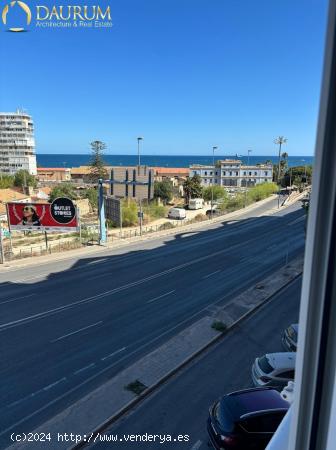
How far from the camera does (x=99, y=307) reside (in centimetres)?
1471

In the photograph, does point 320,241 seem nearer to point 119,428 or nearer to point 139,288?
point 119,428

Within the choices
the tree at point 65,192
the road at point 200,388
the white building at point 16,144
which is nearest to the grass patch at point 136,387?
the road at point 200,388

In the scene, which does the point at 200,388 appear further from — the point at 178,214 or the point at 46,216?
the point at 178,214

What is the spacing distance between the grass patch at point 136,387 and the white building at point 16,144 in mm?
119098

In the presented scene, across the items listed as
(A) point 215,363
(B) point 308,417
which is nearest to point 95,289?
(A) point 215,363

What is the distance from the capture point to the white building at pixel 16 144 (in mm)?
120438

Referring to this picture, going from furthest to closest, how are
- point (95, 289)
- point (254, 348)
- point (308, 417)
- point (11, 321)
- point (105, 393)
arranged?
point (95, 289) < point (11, 321) < point (254, 348) < point (105, 393) < point (308, 417)

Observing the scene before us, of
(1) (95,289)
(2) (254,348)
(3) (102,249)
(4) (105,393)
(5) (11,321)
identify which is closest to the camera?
(4) (105,393)

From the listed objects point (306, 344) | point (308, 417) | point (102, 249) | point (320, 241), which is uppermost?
point (320, 241)

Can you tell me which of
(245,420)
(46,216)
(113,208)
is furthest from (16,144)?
(245,420)

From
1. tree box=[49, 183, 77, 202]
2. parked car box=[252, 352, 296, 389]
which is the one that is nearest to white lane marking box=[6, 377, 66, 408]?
parked car box=[252, 352, 296, 389]

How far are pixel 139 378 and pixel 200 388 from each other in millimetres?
1669

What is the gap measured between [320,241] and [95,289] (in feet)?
54.7

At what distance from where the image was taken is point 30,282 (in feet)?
60.5
